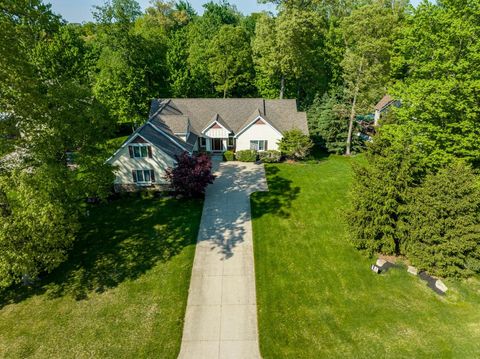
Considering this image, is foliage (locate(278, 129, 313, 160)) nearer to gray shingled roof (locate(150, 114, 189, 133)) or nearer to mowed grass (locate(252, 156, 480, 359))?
gray shingled roof (locate(150, 114, 189, 133))

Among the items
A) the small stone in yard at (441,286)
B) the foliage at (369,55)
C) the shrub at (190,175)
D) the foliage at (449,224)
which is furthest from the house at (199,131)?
the small stone in yard at (441,286)

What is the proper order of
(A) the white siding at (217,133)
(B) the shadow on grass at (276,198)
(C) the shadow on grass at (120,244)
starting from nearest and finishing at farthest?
(C) the shadow on grass at (120,244) < (B) the shadow on grass at (276,198) < (A) the white siding at (217,133)

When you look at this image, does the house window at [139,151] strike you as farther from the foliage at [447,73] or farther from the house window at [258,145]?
the foliage at [447,73]

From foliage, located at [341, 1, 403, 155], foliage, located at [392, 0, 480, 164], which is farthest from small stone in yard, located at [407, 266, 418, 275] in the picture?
foliage, located at [341, 1, 403, 155]

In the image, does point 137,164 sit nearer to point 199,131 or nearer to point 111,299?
point 199,131

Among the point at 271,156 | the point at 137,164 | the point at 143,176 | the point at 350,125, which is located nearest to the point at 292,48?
the point at 350,125
